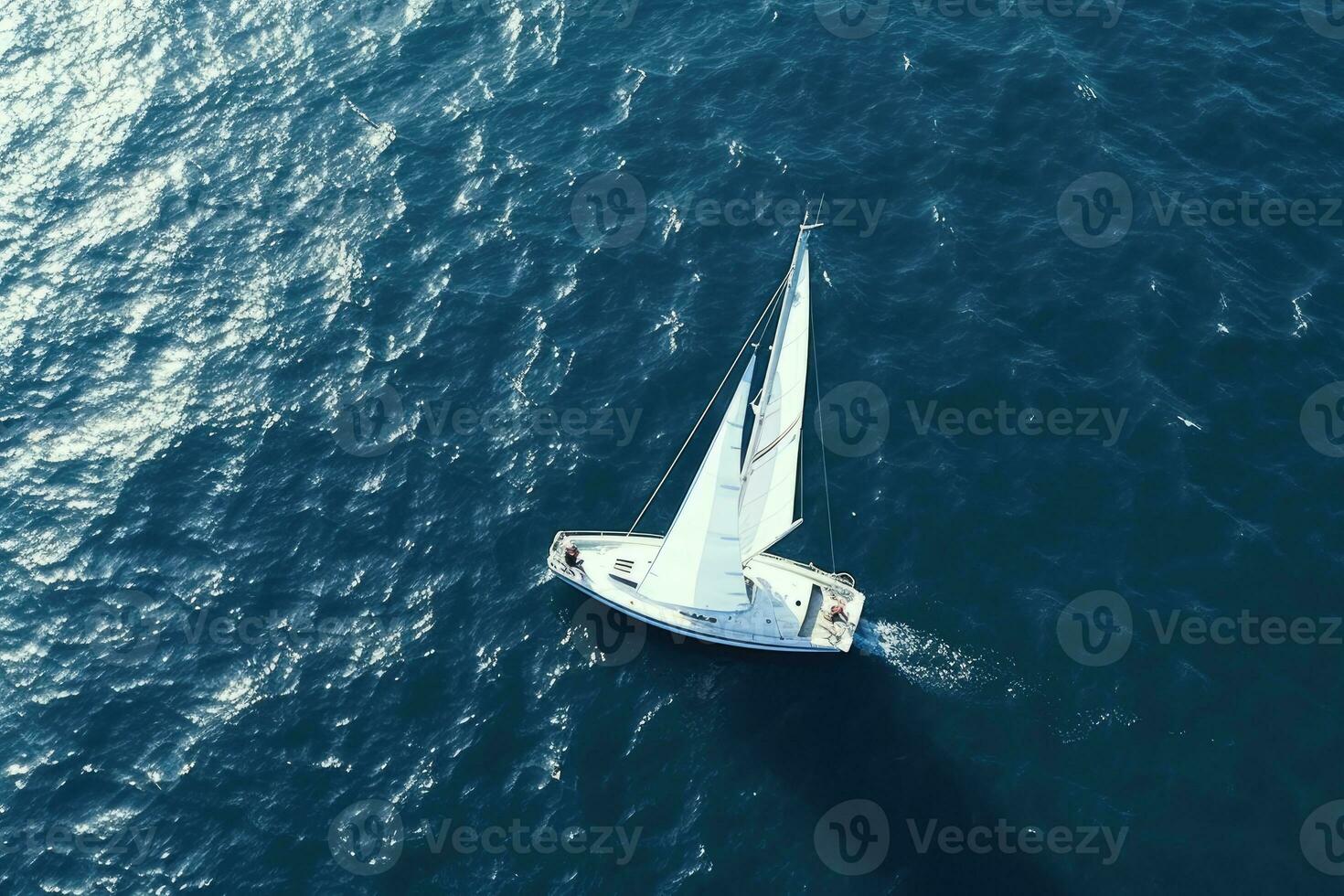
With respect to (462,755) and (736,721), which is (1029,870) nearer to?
(736,721)

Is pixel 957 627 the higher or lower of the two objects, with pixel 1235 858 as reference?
higher

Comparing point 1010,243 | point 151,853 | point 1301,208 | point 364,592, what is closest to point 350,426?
point 364,592
